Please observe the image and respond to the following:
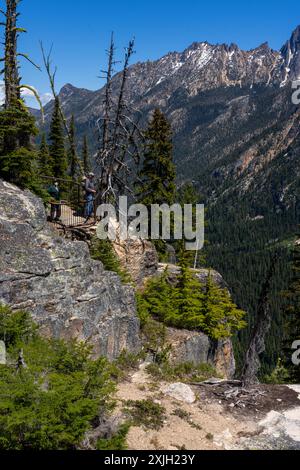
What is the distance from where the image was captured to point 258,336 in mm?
14234

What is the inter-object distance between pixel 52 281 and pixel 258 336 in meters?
6.85

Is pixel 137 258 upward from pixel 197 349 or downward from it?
upward

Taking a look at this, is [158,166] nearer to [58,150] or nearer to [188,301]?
[188,301]

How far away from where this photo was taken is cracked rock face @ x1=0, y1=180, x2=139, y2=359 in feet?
38.0

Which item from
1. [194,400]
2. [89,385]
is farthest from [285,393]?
[89,385]

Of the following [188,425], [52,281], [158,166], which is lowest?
[188,425]

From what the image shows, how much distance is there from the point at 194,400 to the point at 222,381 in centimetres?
207

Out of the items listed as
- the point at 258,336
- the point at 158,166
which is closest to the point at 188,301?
the point at 258,336

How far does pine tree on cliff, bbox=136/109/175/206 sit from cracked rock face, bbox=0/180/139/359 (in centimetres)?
1495

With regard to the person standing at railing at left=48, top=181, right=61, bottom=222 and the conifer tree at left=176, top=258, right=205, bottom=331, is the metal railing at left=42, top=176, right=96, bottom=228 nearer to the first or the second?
the person standing at railing at left=48, top=181, right=61, bottom=222

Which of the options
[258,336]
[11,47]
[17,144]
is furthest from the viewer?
[11,47]

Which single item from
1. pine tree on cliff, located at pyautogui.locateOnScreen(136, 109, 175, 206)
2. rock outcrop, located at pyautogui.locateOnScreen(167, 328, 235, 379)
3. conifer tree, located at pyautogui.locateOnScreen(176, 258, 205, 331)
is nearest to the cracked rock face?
rock outcrop, located at pyautogui.locateOnScreen(167, 328, 235, 379)

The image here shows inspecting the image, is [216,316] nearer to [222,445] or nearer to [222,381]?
[222,381]

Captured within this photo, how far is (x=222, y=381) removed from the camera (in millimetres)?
14508
